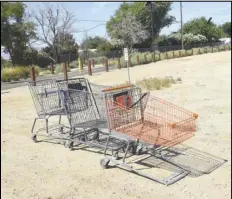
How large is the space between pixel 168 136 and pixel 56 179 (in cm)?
152

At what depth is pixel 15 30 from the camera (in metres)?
15.0

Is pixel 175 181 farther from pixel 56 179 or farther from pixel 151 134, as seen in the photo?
pixel 56 179

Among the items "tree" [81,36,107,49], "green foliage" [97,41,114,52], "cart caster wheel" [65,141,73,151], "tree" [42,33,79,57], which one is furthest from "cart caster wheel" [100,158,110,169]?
"tree" [81,36,107,49]

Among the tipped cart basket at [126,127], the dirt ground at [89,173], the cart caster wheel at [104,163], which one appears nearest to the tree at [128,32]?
the dirt ground at [89,173]

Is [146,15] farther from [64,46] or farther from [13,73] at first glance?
[13,73]

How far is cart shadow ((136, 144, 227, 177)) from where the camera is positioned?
4566mm

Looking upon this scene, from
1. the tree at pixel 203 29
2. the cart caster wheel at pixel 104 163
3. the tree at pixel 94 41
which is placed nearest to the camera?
the cart caster wheel at pixel 104 163

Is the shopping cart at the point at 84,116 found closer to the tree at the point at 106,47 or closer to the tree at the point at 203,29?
the tree at the point at 106,47

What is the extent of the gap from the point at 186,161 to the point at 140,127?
2.57 ft

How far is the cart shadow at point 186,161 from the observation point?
4.57 meters

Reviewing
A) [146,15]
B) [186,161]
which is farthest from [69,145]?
[146,15]

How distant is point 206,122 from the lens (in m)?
6.86

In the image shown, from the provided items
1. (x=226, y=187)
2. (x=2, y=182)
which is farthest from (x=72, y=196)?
(x=226, y=187)

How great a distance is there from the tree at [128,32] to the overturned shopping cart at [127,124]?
2899cm
